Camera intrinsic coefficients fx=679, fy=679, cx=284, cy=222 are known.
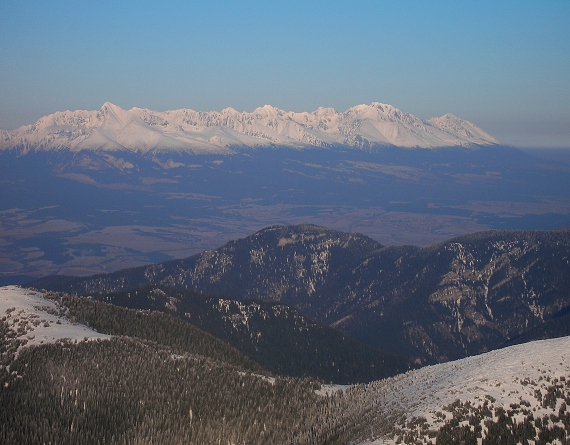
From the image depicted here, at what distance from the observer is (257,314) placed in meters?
171

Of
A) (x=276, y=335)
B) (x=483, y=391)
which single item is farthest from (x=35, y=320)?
(x=276, y=335)

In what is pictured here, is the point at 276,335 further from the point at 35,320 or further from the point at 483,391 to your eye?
the point at 483,391

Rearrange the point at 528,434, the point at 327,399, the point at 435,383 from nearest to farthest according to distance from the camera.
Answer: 1. the point at 528,434
2. the point at 435,383
3. the point at 327,399

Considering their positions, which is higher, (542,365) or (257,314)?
(542,365)

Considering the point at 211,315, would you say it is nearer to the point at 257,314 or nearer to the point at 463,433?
the point at 257,314

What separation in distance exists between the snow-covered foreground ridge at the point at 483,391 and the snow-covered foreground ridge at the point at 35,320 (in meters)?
38.4

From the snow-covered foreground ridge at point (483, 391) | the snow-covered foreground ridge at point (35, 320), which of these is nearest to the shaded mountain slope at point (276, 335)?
the snow-covered foreground ridge at point (35, 320)

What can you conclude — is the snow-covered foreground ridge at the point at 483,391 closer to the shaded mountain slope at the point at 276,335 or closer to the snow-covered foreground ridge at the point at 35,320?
the snow-covered foreground ridge at the point at 35,320

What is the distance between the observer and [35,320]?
8900cm

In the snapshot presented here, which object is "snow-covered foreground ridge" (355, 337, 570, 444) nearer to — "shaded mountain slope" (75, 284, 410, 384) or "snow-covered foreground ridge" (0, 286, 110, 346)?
"snow-covered foreground ridge" (0, 286, 110, 346)

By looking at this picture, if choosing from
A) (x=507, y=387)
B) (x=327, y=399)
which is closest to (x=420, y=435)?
(x=507, y=387)

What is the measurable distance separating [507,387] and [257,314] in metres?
113

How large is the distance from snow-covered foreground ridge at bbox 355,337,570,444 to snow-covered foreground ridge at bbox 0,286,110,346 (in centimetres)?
3839

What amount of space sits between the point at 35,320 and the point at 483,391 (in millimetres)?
57552
